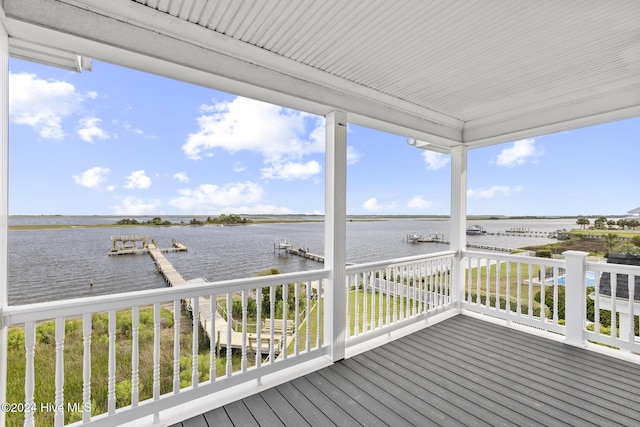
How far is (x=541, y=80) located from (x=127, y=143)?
28.6ft

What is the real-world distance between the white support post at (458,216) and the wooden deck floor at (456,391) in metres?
1.23

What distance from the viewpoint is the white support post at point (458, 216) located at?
14.5 ft

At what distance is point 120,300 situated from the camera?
6.23ft

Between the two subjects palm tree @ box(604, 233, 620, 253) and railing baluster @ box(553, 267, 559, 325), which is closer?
railing baluster @ box(553, 267, 559, 325)

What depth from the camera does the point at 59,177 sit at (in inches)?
208

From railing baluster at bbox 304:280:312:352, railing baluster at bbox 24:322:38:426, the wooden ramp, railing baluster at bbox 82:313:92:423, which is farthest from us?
the wooden ramp

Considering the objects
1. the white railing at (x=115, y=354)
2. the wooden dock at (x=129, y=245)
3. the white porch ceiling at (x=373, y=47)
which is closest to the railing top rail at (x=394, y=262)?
the white railing at (x=115, y=354)

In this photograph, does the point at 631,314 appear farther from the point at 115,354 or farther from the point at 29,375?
the point at 29,375

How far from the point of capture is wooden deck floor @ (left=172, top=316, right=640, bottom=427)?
2047 mm

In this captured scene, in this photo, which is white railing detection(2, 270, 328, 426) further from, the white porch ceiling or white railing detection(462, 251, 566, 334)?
white railing detection(462, 251, 566, 334)

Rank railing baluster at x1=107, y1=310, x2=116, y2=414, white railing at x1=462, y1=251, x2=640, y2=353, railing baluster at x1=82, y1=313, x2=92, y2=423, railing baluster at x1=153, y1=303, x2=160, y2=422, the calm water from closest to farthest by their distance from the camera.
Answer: railing baluster at x1=82, y1=313, x2=92, y2=423, railing baluster at x1=107, y1=310, x2=116, y2=414, railing baluster at x1=153, y1=303, x2=160, y2=422, white railing at x1=462, y1=251, x2=640, y2=353, the calm water

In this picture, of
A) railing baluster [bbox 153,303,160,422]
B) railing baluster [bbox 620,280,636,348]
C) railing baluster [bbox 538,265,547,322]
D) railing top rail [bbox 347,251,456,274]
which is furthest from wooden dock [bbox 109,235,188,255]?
railing baluster [bbox 620,280,636,348]

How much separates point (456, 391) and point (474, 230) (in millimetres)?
3224

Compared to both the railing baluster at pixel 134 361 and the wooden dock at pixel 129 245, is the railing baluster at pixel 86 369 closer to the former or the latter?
the railing baluster at pixel 134 361
